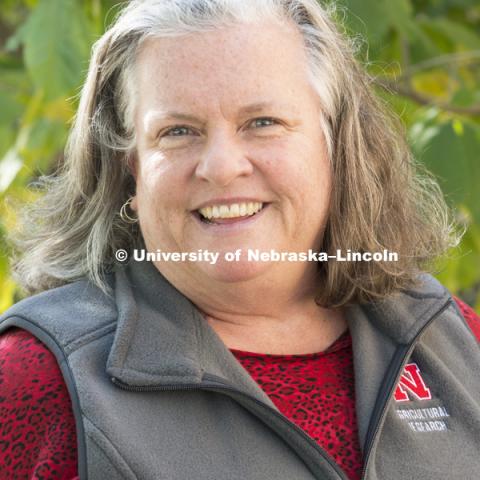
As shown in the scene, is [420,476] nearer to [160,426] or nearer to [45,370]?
[160,426]

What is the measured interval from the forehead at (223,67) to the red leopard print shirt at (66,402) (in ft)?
1.65

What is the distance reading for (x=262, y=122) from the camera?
1.89 metres

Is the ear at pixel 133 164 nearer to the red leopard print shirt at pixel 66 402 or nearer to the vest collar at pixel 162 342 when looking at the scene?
the vest collar at pixel 162 342

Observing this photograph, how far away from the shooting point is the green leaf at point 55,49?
2.63 m

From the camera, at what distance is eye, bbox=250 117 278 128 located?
1.89 m

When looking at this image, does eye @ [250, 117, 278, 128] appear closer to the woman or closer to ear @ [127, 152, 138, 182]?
the woman

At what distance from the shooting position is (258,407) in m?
1.78

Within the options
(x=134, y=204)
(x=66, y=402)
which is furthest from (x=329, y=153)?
(x=66, y=402)

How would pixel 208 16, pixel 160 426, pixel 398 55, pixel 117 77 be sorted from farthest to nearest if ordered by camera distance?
1. pixel 398 55
2. pixel 117 77
3. pixel 208 16
4. pixel 160 426

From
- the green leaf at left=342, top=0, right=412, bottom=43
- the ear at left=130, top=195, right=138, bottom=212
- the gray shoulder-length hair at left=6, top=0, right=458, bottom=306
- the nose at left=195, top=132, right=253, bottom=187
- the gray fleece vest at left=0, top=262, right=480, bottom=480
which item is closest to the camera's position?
the gray fleece vest at left=0, top=262, right=480, bottom=480

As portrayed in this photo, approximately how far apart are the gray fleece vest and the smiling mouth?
0.59 ft

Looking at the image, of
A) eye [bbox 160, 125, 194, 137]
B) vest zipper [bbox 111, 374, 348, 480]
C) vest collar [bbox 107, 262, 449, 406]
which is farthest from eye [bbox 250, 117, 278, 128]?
vest zipper [bbox 111, 374, 348, 480]

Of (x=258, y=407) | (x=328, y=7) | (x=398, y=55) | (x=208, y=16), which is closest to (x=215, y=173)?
(x=208, y=16)

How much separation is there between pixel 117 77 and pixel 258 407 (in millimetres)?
736
